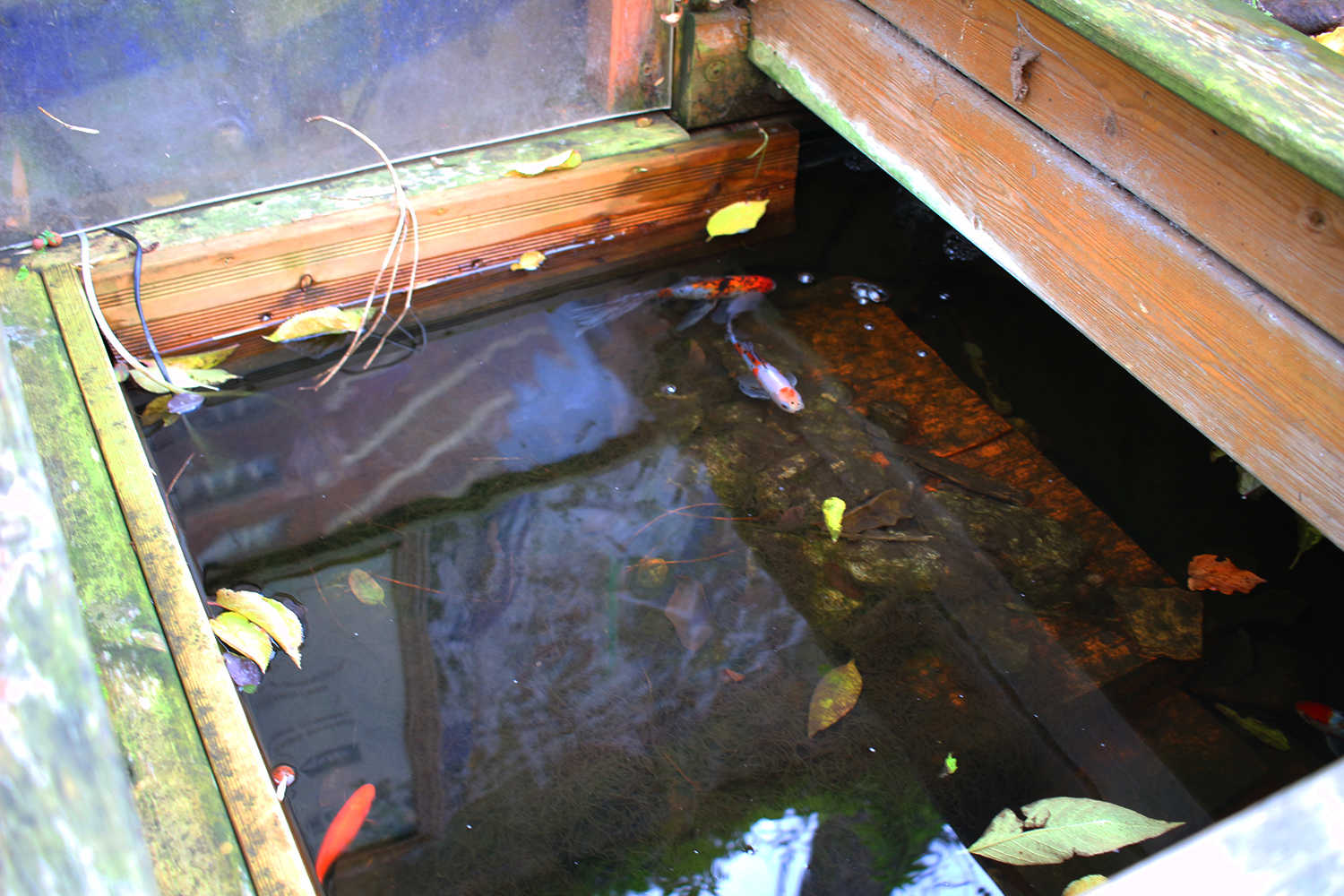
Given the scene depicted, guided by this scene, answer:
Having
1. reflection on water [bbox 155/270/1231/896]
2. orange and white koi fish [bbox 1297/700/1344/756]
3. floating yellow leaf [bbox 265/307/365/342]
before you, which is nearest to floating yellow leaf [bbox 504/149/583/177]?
reflection on water [bbox 155/270/1231/896]

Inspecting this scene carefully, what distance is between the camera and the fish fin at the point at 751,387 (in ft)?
8.33

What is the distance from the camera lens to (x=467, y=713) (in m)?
1.82

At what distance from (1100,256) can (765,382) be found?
39.5 inches

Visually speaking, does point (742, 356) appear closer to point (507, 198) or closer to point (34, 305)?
point (507, 198)

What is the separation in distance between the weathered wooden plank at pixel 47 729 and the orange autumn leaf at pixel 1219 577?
2.34 m

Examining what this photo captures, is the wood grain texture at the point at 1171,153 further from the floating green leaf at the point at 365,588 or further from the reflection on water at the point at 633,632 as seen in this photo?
the floating green leaf at the point at 365,588

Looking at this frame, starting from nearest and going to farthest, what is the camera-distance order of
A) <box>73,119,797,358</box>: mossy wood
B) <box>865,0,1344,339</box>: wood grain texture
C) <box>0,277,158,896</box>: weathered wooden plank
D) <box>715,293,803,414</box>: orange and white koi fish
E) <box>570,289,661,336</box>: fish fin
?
<box>0,277,158,896</box>: weathered wooden plank < <box>865,0,1344,339</box>: wood grain texture < <box>73,119,797,358</box>: mossy wood < <box>715,293,803,414</box>: orange and white koi fish < <box>570,289,661,336</box>: fish fin

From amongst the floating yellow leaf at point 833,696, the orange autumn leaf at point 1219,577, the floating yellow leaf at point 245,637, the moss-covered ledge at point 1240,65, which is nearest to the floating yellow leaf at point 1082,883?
the floating yellow leaf at point 833,696

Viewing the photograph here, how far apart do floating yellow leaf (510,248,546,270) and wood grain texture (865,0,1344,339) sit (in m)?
1.41

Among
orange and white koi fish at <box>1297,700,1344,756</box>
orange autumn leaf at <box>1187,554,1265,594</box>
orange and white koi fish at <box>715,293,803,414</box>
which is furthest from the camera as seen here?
orange and white koi fish at <box>715,293,803,414</box>

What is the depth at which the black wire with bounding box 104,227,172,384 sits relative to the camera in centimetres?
220

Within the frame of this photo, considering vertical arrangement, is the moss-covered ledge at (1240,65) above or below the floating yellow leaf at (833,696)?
above

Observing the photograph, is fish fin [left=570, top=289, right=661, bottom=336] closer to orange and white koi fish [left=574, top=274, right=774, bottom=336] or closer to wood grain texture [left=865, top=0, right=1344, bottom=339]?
orange and white koi fish [left=574, top=274, right=774, bottom=336]

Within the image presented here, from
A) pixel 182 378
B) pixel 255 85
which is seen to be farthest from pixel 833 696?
pixel 255 85
